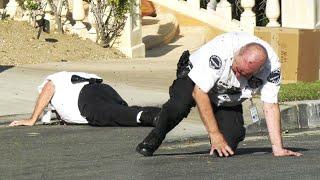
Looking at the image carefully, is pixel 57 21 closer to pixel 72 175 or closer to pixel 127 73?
pixel 127 73

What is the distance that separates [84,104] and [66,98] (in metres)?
0.21

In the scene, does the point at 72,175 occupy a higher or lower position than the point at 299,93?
higher

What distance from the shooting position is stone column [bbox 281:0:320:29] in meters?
16.7

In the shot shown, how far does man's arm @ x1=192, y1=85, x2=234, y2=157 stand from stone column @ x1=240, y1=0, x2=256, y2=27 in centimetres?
1240

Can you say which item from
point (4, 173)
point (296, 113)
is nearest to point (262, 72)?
point (4, 173)

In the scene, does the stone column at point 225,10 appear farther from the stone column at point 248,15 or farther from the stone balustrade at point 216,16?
the stone column at point 248,15

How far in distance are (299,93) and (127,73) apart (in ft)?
12.4

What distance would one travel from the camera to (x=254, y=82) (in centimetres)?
841

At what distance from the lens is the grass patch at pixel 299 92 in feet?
43.6

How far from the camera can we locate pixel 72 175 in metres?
8.20

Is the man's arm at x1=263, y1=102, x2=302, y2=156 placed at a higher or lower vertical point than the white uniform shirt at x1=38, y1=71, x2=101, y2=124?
higher

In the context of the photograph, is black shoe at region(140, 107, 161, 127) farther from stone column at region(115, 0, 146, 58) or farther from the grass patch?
stone column at region(115, 0, 146, 58)

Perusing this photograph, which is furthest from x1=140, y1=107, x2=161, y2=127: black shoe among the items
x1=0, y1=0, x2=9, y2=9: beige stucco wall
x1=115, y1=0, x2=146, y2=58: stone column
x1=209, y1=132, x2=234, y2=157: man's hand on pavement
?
x1=0, y1=0, x2=9, y2=9: beige stucco wall

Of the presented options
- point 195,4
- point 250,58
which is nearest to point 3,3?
point 195,4
